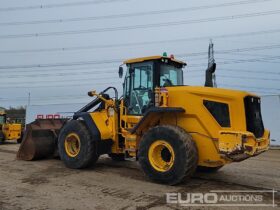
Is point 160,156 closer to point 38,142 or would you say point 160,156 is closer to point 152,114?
point 152,114

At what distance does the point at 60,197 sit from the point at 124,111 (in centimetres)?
321

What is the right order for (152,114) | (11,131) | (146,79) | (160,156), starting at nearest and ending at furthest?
(160,156) → (152,114) → (146,79) → (11,131)

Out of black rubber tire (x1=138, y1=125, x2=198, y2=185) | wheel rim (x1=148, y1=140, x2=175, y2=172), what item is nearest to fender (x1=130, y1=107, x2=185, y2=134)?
black rubber tire (x1=138, y1=125, x2=198, y2=185)

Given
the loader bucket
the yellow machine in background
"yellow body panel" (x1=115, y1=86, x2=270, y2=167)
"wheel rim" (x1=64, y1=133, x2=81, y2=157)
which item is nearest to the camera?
Result: "yellow body panel" (x1=115, y1=86, x2=270, y2=167)

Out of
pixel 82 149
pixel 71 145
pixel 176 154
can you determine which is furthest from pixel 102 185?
pixel 71 145

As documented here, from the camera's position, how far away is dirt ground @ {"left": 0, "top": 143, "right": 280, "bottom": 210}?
633 cm

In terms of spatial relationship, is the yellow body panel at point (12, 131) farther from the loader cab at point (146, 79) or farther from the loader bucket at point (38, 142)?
the loader cab at point (146, 79)

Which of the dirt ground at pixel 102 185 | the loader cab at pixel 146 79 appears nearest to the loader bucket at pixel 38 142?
the dirt ground at pixel 102 185

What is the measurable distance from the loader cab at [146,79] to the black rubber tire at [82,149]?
1.21 meters

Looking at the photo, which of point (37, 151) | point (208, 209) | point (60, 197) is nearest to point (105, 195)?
point (60, 197)

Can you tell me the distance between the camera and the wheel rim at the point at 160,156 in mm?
7742

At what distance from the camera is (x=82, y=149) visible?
31.1 feet

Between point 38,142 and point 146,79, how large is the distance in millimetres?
4044

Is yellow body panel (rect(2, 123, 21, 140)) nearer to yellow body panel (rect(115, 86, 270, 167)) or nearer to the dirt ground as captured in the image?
the dirt ground
